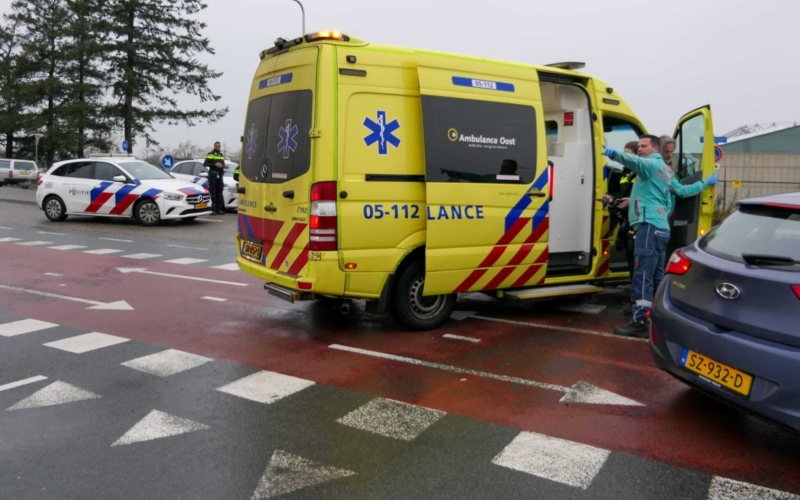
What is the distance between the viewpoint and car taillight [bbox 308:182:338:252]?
18.2 ft

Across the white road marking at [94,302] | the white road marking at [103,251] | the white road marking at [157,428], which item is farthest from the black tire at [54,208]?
the white road marking at [157,428]

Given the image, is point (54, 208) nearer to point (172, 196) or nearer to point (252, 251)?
point (172, 196)

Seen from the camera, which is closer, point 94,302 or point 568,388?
point 568,388

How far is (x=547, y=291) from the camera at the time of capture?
22.4ft

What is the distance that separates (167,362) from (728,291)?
14.1 feet

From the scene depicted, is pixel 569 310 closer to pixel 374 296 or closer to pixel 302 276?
pixel 374 296

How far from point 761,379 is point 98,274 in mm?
8802

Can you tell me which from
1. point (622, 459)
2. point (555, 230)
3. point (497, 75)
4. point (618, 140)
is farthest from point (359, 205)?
point (618, 140)

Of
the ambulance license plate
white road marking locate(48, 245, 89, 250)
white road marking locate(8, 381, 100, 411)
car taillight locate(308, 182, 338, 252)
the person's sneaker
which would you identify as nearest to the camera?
white road marking locate(8, 381, 100, 411)

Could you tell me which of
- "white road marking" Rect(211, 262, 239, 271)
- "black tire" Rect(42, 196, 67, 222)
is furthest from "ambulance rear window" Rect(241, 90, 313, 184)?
"black tire" Rect(42, 196, 67, 222)

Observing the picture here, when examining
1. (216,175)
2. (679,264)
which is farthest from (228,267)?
(216,175)

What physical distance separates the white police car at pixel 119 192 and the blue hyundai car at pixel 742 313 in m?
13.2

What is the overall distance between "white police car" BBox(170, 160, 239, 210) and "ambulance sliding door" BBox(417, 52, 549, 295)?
45.8ft

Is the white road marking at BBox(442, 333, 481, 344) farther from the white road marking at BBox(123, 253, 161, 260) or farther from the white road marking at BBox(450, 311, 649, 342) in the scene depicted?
the white road marking at BBox(123, 253, 161, 260)
